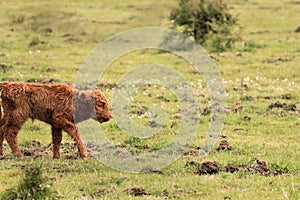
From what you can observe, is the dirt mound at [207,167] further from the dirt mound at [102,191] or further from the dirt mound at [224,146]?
the dirt mound at [102,191]

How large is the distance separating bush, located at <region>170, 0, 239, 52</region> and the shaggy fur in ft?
58.1

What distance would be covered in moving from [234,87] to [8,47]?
11.7 meters

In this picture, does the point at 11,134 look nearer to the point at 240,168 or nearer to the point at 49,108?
the point at 49,108

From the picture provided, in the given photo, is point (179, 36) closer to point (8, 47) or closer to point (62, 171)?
point (8, 47)

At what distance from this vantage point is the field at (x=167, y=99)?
36.2 ft

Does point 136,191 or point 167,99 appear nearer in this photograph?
point 136,191

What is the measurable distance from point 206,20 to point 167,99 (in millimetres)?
11271

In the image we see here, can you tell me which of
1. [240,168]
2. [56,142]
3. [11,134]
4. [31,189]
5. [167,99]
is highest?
[31,189]

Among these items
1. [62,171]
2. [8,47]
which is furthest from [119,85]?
[62,171]

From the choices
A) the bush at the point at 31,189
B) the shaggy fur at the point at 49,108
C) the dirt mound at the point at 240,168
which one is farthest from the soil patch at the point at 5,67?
the bush at the point at 31,189

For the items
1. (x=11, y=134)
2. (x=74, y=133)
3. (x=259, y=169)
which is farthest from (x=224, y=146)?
(x=11, y=134)

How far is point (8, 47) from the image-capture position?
2881cm

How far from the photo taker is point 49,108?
12.6m

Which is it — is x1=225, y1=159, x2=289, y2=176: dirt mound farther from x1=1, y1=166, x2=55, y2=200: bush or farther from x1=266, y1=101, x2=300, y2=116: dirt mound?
x1=266, y1=101, x2=300, y2=116: dirt mound
